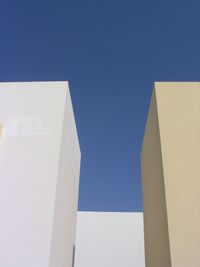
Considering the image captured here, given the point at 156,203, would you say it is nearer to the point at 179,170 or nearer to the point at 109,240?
the point at 179,170

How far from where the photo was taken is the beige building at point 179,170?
2.22 metres

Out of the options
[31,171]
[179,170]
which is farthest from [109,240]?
[179,170]

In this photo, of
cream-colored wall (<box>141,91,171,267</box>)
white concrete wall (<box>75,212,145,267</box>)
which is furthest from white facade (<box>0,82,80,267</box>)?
white concrete wall (<box>75,212,145,267</box>)

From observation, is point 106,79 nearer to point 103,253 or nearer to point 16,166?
point 16,166

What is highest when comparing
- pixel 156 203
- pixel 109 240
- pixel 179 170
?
pixel 109 240

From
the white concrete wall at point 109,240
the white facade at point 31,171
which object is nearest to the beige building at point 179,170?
the white facade at point 31,171

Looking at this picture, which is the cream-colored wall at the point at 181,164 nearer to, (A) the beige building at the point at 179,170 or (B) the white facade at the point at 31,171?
(A) the beige building at the point at 179,170

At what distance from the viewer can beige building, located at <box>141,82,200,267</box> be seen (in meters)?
2.22

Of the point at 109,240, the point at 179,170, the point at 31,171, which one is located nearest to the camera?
the point at 179,170

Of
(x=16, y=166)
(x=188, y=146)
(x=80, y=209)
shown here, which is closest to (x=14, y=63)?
(x=16, y=166)

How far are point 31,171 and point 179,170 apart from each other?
4.99 feet

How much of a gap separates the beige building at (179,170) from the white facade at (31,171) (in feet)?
3.62

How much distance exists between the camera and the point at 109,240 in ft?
27.0

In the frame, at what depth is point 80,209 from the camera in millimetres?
8773
